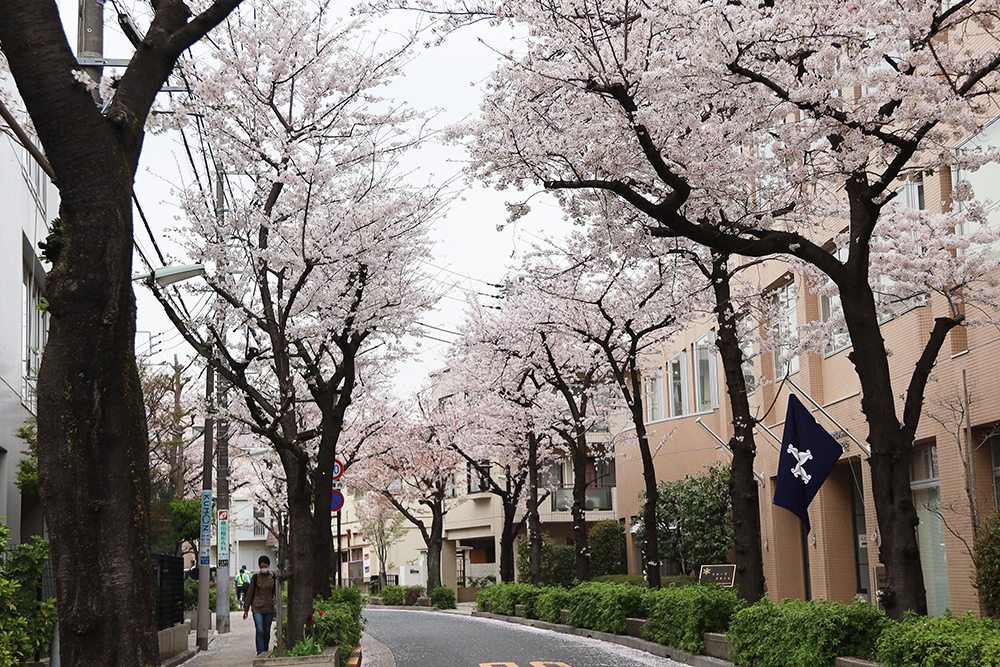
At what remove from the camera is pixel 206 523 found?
2372 cm

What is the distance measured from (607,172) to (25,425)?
12638 mm

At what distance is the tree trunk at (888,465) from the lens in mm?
11148

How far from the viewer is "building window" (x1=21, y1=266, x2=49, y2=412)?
1958cm

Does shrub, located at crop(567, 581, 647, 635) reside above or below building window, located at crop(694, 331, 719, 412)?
below

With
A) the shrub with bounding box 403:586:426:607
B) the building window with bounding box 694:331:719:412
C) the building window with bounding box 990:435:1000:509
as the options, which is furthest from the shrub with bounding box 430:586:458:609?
the building window with bounding box 990:435:1000:509

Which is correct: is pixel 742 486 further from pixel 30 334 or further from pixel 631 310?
pixel 30 334

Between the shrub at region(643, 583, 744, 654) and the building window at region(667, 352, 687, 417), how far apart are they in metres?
19.4

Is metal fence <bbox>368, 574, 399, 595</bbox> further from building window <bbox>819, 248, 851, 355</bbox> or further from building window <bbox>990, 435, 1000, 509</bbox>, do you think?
building window <bbox>990, 435, 1000, 509</bbox>

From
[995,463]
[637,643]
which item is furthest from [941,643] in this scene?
[637,643]

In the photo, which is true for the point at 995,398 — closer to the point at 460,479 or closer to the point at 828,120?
the point at 828,120

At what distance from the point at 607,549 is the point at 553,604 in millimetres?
15494

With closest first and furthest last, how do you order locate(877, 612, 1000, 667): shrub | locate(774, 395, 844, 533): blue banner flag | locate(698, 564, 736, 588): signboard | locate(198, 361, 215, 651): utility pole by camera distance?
locate(877, 612, 1000, 667): shrub
locate(774, 395, 844, 533): blue banner flag
locate(198, 361, 215, 651): utility pole
locate(698, 564, 736, 588): signboard

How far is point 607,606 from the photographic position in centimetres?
2256

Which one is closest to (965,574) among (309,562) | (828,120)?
(828,120)
